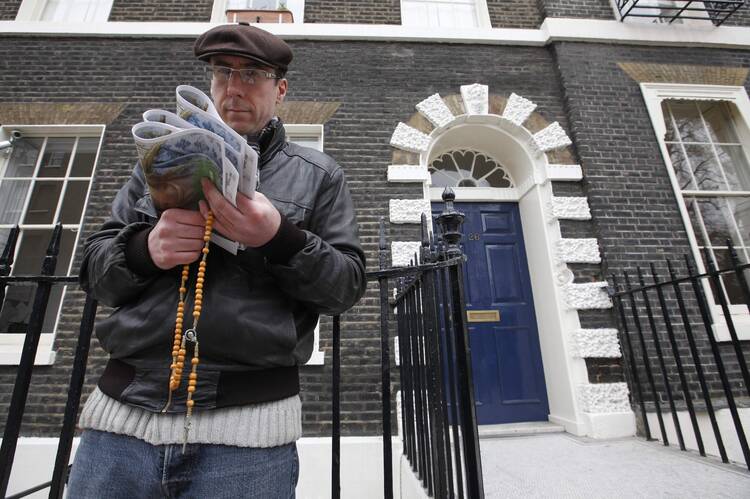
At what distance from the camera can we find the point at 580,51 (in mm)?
5426

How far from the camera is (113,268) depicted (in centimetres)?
104

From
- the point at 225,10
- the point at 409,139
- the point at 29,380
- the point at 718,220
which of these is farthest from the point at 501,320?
the point at 225,10

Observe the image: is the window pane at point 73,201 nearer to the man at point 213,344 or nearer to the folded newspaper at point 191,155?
the man at point 213,344

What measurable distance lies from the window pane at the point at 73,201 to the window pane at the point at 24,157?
61cm

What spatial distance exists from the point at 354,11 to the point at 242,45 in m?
5.28

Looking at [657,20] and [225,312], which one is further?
[657,20]

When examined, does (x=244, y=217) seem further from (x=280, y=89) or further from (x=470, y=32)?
(x=470, y=32)

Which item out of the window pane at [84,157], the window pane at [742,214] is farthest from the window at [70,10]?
the window pane at [742,214]

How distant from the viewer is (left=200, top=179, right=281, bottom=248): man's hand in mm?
897

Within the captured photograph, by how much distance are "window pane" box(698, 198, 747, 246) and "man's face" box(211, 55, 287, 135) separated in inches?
237

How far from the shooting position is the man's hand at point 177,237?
0.95 meters

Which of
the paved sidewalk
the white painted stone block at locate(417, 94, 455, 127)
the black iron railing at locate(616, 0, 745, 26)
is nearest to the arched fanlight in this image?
the white painted stone block at locate(417, 94, 455, 127)

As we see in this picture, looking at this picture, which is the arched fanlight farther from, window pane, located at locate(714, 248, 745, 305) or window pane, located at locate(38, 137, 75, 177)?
window pane, located at locate(38, 137, 75, 177)

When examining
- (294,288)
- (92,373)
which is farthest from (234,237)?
(92,373)
